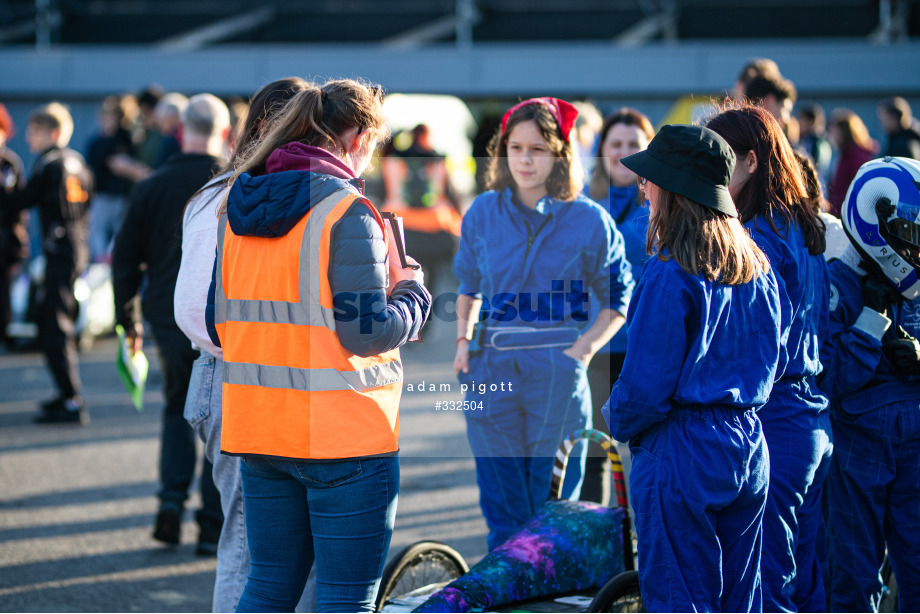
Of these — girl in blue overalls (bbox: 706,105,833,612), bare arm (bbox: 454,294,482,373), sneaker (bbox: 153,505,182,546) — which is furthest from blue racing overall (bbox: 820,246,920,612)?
sneaker (bbox: 153,505,182,546)

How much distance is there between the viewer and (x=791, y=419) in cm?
295

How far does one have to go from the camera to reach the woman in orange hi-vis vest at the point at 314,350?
242 cm

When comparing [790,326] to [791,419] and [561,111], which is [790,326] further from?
[561,111]

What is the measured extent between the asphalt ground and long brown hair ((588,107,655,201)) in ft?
4.00

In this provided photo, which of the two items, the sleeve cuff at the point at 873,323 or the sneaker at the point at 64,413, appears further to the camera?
the sneaker at the point at 64,413

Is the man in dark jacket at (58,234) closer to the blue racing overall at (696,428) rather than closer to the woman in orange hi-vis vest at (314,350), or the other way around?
the woman in orange hi-vis vest at (314,350)

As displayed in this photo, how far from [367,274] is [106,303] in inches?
342

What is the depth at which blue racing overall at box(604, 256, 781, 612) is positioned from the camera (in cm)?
250

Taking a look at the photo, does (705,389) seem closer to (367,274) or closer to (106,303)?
(367,274)

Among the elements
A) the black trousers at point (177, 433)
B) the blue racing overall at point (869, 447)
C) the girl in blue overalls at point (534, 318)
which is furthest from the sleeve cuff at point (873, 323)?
the black trousers at point (177, 433)

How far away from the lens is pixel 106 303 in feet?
34.0

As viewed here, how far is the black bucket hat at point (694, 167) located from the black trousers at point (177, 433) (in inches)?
109

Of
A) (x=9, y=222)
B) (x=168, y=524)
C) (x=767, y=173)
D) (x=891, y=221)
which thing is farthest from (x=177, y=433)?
(x=9, y=222)

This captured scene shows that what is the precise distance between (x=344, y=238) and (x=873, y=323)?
6.18 ft
